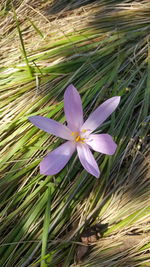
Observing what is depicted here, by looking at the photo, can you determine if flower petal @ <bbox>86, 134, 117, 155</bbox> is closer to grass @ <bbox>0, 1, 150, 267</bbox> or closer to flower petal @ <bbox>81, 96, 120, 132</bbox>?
flower petal @ <bbox>81, 96, 120, 132</bbox>

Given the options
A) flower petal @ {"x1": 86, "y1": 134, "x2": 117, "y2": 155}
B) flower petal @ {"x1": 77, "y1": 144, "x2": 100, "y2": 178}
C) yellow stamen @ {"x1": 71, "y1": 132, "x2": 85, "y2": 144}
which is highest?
yellow stamen @ {"x1": 71, "y1": 132, "x2": 85, "y2": 144}

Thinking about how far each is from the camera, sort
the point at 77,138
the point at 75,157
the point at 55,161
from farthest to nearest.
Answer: the point at 75,157, the point at 77,138, the point at 55,161

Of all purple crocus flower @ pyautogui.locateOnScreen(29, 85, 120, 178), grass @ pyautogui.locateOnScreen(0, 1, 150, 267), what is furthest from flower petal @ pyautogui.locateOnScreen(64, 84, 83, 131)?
grass @ pyautogui.locateOnScreen(0, 1, 150, 267)

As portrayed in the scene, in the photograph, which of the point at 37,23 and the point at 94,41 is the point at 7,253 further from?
the point at 37,23

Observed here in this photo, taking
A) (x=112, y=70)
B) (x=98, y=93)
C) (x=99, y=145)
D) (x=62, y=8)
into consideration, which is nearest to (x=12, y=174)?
(x=99, y=145)

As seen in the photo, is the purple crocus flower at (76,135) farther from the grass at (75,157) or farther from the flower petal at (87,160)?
the grass at (75,157)

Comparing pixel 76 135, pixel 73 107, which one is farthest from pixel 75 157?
pixel 73 107

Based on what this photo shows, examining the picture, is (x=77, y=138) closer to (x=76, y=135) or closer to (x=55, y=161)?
(x=76, y=135)
